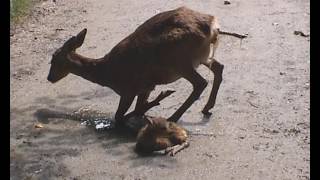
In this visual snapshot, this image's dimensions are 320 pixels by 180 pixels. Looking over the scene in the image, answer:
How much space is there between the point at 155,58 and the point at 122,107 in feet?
2.02

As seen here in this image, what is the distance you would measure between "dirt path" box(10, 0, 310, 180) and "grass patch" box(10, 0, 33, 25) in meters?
0.22

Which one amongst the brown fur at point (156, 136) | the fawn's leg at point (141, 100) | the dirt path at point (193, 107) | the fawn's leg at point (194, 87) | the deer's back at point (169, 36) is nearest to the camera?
the dirt path at point (193, 107)

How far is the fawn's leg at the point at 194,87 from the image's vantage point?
6152 mm

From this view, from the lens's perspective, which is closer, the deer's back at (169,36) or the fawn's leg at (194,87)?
the deer's back at (169,36)

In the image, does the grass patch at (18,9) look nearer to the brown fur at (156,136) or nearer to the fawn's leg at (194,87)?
the fawn's leg at (194,87)

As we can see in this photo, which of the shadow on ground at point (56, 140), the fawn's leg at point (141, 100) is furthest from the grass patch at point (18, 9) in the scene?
the fawn's leg at point (141, 100)

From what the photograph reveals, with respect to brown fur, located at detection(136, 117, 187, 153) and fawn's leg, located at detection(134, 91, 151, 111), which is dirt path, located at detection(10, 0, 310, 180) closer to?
brown fur, located at detection(136, 117, 187, 153)

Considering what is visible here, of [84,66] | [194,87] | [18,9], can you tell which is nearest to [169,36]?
[194,87]

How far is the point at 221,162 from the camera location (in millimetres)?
5781

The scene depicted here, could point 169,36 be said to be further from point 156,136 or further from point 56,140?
point 56,140

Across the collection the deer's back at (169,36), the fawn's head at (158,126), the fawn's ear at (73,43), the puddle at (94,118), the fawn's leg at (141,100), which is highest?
the deer's back at (169,36)

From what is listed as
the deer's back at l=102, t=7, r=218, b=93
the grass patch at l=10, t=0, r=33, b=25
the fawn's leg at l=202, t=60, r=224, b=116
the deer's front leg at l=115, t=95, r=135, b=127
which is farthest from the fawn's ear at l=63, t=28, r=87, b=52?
the grass patch at l=10, t=0, r=33, b=25

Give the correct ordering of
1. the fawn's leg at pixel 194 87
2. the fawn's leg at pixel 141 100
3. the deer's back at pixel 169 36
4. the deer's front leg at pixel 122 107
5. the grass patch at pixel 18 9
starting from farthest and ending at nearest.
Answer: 1. the grass patch at pixel 18 9
2. the fawn's leg at pixel 141 100
3. the deer's front leg at pixel 122 107
4. the fawn's leg at pixel 194 87
5. the deer's back at pixel 169 36
